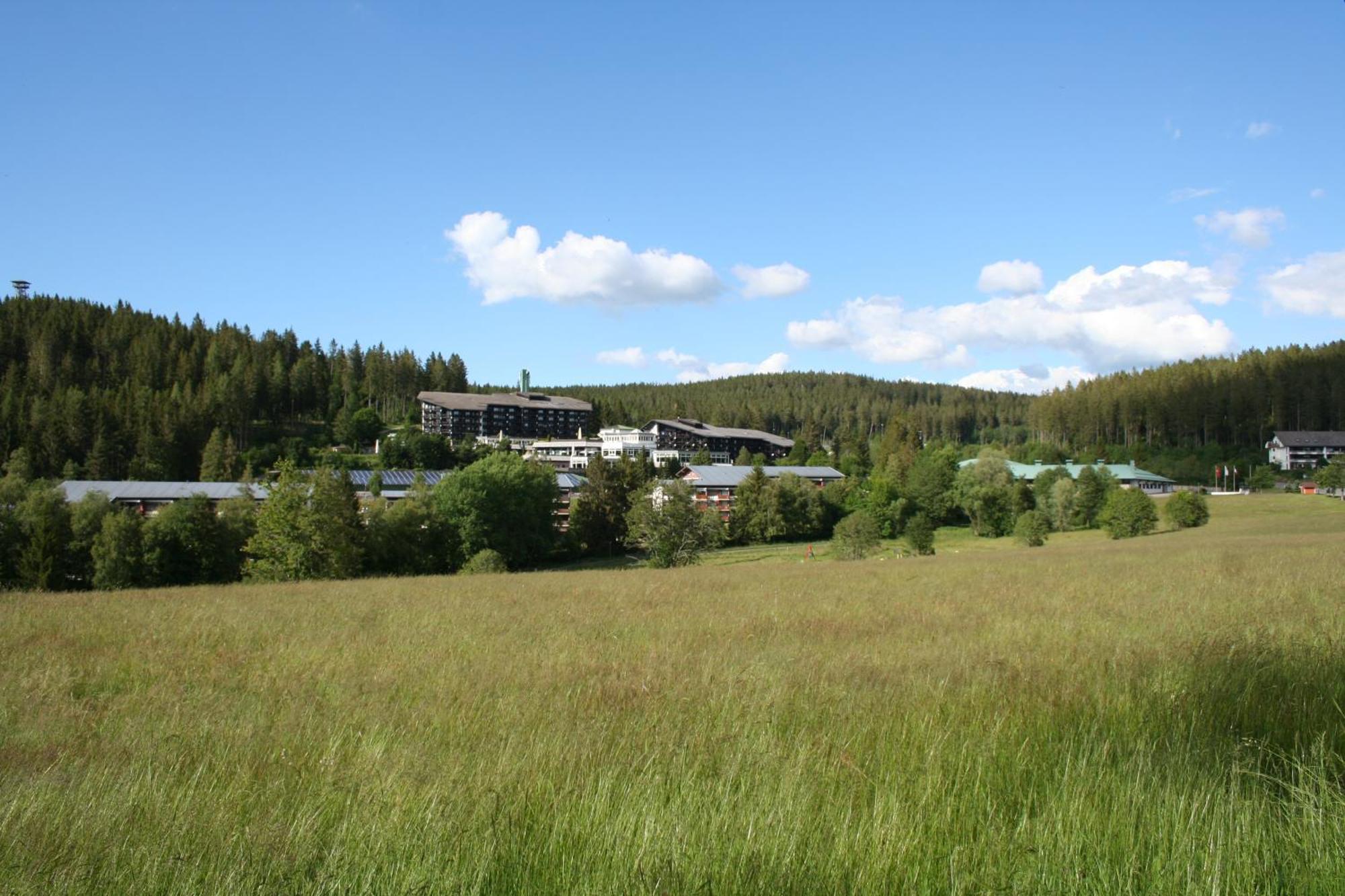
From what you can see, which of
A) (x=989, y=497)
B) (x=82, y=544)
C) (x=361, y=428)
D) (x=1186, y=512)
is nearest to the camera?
(x=82, y=544)

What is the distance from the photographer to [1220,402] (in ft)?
457

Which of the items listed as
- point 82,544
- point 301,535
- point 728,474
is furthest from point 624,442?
point 301,535

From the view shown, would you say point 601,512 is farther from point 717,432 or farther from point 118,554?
point 717,432

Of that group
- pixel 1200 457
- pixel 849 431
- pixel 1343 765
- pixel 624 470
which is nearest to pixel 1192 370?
pixel 1200 457

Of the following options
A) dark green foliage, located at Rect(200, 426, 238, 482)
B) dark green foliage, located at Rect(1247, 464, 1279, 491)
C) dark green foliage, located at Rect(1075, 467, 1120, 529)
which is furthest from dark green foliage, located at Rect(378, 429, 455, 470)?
dark green foliage, located at Rect(1247, 464, 1279, 491)

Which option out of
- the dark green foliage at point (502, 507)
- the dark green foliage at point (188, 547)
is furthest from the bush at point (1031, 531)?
the dark green foliage at point (188, 547)

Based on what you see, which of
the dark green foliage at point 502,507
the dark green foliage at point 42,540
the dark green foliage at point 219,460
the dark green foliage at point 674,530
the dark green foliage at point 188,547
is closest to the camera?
the dark green foliage at point 42,540

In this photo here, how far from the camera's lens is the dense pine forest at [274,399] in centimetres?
9944

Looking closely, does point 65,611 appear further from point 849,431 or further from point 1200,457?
point 849,431

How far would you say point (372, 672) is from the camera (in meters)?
7.88

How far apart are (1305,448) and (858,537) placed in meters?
107

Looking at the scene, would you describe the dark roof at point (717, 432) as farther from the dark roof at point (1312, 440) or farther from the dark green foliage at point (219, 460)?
the dark green foliage at point (219, 460)

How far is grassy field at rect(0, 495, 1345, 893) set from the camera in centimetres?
337

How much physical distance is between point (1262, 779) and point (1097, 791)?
1145 mm
